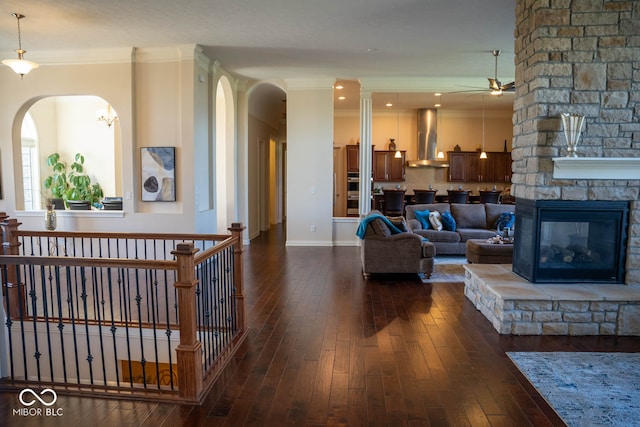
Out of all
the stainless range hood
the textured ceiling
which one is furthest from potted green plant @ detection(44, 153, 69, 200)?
the stainless range hood

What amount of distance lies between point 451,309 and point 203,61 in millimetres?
5109

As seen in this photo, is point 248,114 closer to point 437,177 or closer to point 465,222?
point 465,222

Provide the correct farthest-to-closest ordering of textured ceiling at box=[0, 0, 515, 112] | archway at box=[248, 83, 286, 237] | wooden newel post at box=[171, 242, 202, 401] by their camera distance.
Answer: archway at box=[248, 83, 286, 237] → textured ceiling at box=[0, 0, 515, 112] → wooden newel post at box=[171, 242, 202, 401]

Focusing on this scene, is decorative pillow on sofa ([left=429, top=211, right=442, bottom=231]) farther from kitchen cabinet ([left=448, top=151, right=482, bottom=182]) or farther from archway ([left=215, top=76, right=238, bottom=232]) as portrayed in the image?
kitchen cabinet ([left=448, top=151, right=482, bottom=182])

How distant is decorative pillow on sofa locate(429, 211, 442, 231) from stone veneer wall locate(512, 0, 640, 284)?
3691 millimetres

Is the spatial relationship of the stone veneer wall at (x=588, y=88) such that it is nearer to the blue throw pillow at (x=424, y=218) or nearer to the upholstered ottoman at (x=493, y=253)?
the upholstered ottoman at (x=493, y=253)

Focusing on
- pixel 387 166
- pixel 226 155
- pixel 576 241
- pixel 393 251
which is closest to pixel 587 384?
pixel 576 241

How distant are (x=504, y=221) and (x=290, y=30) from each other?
16.7ft

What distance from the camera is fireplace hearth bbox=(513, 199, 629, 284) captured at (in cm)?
425

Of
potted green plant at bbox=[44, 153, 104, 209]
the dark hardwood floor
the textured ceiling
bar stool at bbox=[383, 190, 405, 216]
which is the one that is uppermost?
the textured ceiling

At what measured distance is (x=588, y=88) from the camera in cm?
415

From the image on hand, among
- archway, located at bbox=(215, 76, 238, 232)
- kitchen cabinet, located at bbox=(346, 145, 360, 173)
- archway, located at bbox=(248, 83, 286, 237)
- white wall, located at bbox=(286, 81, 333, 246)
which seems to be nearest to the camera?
white wall, located at bbox=(286, 81, 333, 246)

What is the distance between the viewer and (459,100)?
10.7 meters

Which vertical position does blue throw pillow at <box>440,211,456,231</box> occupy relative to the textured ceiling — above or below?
below
